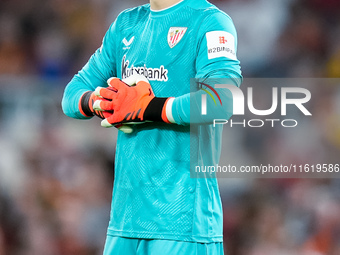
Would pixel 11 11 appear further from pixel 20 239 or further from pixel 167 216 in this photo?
pixel 167 216

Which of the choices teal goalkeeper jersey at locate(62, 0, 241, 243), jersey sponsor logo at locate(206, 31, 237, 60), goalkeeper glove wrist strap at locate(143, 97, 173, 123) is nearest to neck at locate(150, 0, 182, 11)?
teal goalkeeper jersey at locate(62, 0, 241, 243)

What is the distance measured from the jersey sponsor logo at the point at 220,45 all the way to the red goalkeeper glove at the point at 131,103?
234mm

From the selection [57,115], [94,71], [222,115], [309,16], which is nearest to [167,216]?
[222,115]

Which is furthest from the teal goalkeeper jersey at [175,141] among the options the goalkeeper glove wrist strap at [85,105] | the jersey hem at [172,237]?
the goalkeeper glove wrist strap at [85,105]

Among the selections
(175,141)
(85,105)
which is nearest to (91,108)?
(85,105)

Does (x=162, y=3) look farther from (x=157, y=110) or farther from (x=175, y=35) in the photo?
(x=157, y=110)

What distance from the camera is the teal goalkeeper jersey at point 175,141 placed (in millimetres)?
2031

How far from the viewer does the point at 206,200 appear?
2.07 m

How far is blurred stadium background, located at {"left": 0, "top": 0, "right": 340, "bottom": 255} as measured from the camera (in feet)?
15.5

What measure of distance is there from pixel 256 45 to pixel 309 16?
616 millimetres

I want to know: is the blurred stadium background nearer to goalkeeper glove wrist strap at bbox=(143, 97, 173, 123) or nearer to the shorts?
the shorts

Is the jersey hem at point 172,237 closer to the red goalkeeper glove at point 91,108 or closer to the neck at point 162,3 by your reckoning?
the red goalkeeper glove at point 91,108

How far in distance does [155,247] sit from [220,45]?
0.75 meters

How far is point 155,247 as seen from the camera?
6.70 feet
